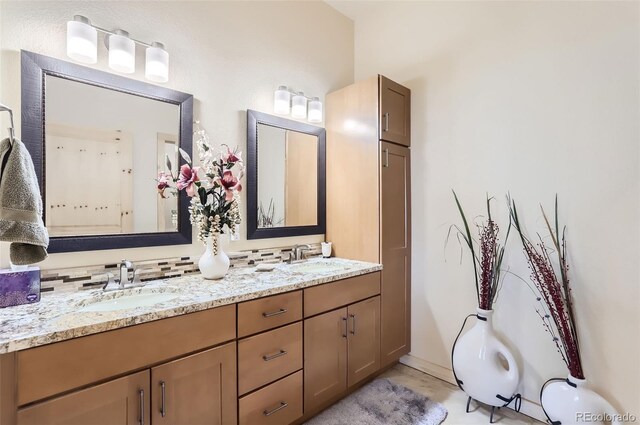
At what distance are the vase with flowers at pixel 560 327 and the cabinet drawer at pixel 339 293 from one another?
0.96 m

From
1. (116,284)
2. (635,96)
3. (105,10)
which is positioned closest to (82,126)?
(105,10)

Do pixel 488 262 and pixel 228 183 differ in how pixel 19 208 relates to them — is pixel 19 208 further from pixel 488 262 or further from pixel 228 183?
pixel 488 262

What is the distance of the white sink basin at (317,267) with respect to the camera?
2098 mm

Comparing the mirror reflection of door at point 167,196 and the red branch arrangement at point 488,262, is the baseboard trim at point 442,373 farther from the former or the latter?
the mirror reflection of door at point 167,196

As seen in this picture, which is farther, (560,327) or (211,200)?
(211,200)

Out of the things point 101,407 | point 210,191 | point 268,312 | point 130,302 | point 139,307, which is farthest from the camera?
point 210,191

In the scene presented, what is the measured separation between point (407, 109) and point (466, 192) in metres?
0.82

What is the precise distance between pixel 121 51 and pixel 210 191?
821mm

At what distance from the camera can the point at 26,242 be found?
110 cm

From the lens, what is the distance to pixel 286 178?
2.42m

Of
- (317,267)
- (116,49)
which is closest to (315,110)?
(317,267)

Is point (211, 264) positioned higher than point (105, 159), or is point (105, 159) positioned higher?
point (105, 159)

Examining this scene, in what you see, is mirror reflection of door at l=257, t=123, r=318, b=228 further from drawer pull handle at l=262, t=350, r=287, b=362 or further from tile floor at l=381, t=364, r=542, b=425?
tile floor at l=381, t=364, r=542, b=425

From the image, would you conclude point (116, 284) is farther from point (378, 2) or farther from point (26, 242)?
point (378, 2)
